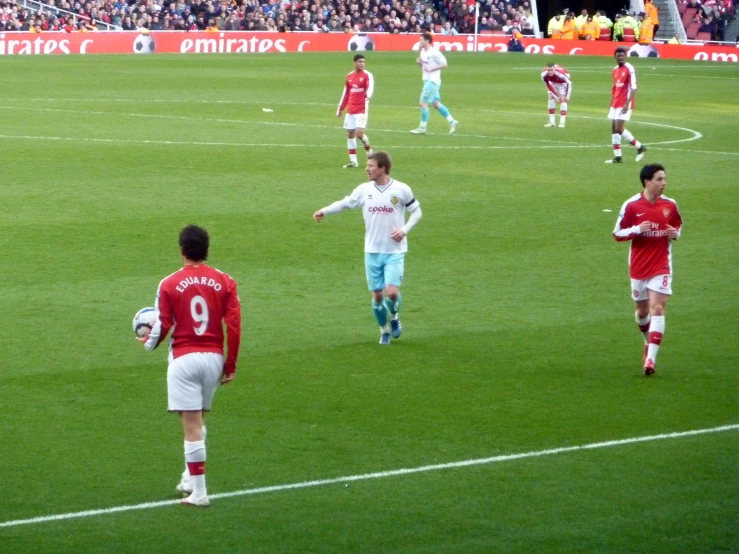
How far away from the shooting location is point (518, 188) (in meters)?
23.4

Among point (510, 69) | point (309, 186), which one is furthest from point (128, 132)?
point (510, 69)

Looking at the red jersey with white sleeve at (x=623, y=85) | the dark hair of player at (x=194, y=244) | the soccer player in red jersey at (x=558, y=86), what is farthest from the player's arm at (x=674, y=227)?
the soccer player in red jersey at (x=558, y=86)

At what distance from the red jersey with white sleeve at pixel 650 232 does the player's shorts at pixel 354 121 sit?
1463 centimetres

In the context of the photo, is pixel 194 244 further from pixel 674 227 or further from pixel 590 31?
pixel 590 31

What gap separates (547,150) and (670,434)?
19.3 metres

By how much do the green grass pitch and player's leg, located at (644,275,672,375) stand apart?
9.3 inches

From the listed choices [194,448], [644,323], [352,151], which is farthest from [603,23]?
[194,448]

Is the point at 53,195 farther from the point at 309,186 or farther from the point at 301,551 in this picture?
the point at 301,551

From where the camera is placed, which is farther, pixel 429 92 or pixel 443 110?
pixel 443 110

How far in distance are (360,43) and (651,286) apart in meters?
55.3

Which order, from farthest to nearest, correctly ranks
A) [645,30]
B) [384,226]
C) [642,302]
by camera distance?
[645,30]
[384,226]
[642,302]

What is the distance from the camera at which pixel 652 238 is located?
12.0 m

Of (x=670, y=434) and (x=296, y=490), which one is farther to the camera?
(x=670, y=434)

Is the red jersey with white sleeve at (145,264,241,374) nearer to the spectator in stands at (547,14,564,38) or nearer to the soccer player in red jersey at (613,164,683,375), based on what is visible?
the soccer player in red jersey at (613,164,683,375)
